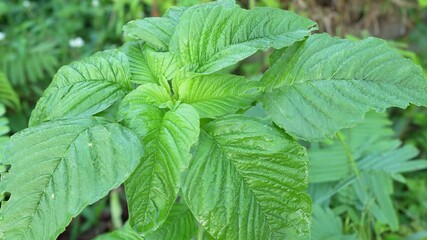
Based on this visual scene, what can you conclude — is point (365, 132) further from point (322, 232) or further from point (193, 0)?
point (193, 0)

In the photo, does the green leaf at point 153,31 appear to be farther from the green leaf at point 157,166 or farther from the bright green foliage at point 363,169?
the bright green foliage at point 363,169

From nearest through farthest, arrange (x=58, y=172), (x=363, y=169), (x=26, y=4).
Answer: (x=58, y=172) → (x=363, y=169) → (x=26, y=4)

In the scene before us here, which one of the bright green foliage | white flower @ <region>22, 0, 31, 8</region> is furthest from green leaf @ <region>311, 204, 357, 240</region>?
white flower @ <region>22, 0, 31, 8</region>

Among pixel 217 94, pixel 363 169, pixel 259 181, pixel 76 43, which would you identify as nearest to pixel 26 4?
pixel 76 43

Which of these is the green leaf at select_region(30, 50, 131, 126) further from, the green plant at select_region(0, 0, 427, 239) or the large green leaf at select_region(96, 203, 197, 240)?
the large green leaf at select_region(96, 203, 197, 240)

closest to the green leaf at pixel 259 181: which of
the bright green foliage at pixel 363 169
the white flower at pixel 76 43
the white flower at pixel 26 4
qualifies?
the bright green foliage at pixel 363 169

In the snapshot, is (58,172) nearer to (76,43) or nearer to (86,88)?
(86,88)

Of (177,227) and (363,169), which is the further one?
(363,169)
